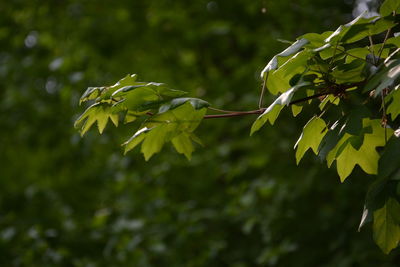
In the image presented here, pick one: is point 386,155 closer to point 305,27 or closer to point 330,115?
point 330,115

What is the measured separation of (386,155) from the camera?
1126 mm

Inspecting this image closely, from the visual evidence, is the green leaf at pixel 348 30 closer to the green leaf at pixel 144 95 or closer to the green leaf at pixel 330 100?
the green leaf at pixel 330 100

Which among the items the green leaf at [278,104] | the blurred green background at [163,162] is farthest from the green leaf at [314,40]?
the blurred green background at [163,162]

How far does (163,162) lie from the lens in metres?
4.70

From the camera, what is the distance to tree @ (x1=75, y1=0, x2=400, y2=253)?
1.13 meters

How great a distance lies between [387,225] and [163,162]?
356 cm

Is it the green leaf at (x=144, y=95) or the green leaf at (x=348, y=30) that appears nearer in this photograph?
the green leaf at (x=348, y=30)

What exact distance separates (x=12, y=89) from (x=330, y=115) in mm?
3022

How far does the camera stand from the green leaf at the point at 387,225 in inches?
47.7

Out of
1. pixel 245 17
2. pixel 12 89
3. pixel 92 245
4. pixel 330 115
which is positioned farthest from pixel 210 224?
pixel 12 89

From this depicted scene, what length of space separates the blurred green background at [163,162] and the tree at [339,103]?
2073mm

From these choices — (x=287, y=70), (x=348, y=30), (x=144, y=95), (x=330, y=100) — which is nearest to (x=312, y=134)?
(x=330, y=100)

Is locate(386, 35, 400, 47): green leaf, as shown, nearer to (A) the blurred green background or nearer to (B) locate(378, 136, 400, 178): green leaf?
(B) locate(378, 136, 400, 178): green leaf

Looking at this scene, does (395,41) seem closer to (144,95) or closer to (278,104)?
(278,104)
